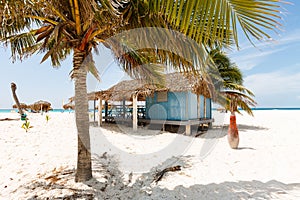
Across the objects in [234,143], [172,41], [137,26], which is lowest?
[234,143]

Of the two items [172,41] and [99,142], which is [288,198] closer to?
[172,41]

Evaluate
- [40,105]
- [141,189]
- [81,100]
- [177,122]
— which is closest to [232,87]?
[177,122]

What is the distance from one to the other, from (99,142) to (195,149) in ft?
13.6

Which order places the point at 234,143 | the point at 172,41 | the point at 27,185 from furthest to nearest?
the point at 234,143 < the point at 27,185 < the point at 172,41

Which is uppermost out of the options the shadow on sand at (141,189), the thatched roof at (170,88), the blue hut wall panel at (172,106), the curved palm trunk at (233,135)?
the thatched roof at (170,88)

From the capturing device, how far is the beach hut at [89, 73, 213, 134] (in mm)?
10484

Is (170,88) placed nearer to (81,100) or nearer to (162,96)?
(162,96)

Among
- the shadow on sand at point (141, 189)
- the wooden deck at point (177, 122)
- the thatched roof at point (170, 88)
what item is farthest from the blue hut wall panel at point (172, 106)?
the shadow on sand at point (141, 189)

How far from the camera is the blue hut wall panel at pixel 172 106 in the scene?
35.4 ft

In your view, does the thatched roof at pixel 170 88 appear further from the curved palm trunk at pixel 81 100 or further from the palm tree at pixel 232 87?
the curved palm trunk at pixel 81 100

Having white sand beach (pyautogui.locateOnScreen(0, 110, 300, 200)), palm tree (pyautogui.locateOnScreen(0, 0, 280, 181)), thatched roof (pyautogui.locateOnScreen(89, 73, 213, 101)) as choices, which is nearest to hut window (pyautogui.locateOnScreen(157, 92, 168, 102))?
thatched roof (pyautogui.locateOnScreen(89, 73, 213, 101))

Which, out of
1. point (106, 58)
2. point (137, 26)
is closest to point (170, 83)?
point (106, 58)

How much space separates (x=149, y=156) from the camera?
6320 mm

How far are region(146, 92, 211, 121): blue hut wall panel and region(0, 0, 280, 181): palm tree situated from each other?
19.8 feet
